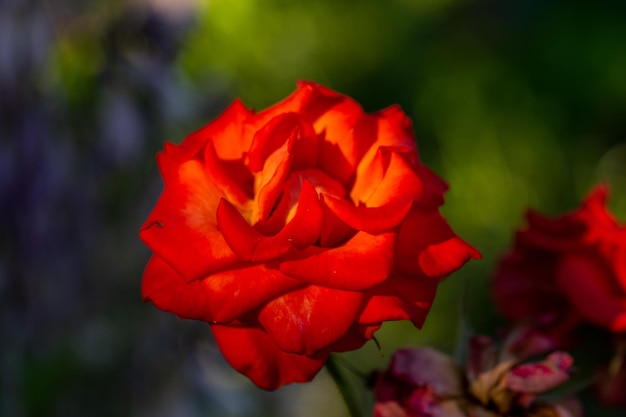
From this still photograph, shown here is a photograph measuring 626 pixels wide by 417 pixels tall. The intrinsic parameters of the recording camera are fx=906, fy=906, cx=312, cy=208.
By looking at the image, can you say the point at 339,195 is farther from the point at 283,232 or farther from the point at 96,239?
the point at 96,239

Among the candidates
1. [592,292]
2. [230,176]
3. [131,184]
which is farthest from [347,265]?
[131,184]

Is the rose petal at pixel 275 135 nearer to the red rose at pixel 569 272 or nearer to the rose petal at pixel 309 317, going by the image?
the rose petal at pixel 309 317

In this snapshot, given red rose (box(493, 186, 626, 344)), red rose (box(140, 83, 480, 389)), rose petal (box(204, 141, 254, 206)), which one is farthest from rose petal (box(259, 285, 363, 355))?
red rose (box(493, 186, 626, 344))

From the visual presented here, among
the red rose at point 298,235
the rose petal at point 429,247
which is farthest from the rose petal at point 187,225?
the rose petal at point 429,247

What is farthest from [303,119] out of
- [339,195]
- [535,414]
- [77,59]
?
[77,59]

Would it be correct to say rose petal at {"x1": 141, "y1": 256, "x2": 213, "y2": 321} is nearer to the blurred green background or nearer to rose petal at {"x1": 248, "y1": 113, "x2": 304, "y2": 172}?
rose petal at {"x1": 248, "y1": 113, "x2": 304, "y2": 172}
